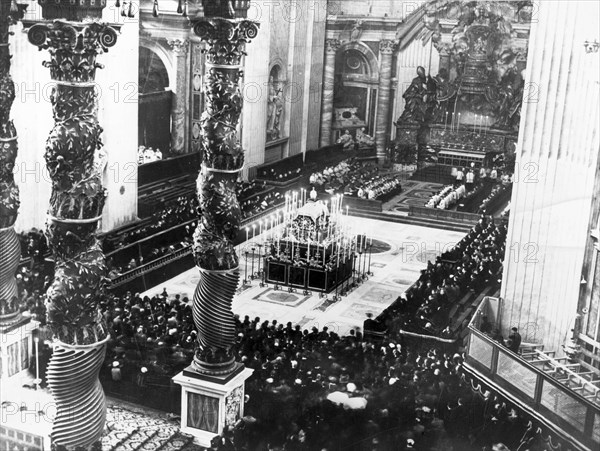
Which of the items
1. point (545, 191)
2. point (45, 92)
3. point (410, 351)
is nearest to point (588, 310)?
point (545, 191)

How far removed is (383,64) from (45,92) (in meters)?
16.7

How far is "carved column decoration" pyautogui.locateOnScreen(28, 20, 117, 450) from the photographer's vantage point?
692 cm

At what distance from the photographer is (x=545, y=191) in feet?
37.1

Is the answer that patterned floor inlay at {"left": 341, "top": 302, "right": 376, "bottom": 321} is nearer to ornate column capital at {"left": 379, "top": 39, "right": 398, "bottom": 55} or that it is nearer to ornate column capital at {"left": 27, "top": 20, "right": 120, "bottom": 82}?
ornate column capital at {"left": 27, "top": 20, "right": 120, "bottom": 82}

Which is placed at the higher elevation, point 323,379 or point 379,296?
point 323,379

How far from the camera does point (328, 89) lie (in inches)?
1241

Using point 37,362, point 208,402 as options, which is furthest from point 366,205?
point 208,402

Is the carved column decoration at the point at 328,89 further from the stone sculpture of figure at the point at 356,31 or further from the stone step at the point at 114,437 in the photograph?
the stone step at the point at 114,437

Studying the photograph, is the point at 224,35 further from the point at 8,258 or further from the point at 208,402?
the point at 8,258

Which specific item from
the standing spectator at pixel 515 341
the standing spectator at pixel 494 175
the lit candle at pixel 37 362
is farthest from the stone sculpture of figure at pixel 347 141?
the lit candle at pixel 37 362

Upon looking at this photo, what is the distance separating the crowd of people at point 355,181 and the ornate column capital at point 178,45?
5.33m

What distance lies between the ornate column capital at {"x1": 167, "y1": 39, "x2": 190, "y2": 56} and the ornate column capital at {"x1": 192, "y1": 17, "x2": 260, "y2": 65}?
17.1 meters

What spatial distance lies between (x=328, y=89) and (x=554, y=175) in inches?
820

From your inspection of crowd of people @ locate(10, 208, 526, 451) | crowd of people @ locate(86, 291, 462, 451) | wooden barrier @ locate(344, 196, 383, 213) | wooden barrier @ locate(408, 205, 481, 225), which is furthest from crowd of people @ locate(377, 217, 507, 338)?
wooden barrier @ locate(344, 196, 383, 213)
